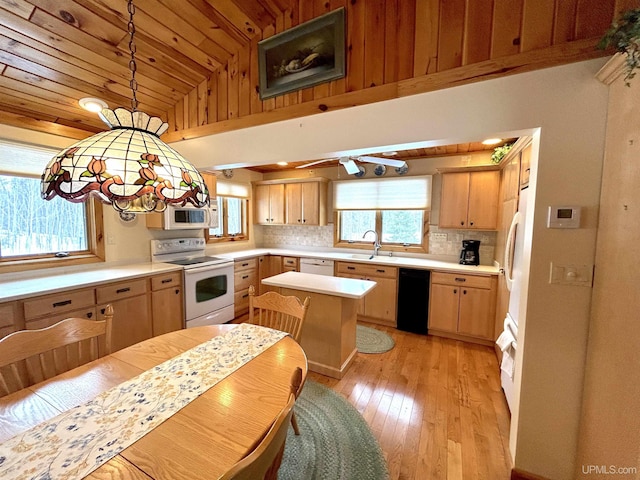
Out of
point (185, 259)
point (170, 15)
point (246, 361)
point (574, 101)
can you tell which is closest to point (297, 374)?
point (246, 361)

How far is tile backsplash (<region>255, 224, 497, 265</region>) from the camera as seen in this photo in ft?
11.1

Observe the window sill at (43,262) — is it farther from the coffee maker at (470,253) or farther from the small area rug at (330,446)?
the coffee maker at (470,253)

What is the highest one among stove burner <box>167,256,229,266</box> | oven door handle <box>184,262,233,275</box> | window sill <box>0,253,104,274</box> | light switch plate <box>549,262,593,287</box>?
light switch plate <box>549,262,593,287</box>

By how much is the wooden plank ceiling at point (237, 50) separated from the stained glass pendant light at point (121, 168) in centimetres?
135

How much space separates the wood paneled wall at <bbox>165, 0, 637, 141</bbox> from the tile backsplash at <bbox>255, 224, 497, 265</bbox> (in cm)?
239

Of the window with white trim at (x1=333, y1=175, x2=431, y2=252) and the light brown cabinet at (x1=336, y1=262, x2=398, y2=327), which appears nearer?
the light brown cabinet at (x1=336, y1=262, x2=398, y2=327)

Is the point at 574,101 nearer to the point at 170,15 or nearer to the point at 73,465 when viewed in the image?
the point at 73,465

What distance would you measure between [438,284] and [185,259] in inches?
128

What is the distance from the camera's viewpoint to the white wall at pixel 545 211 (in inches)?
52.4

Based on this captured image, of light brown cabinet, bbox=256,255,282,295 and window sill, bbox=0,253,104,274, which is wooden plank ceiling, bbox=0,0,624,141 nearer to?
window sill, bbox=0,253,104,274

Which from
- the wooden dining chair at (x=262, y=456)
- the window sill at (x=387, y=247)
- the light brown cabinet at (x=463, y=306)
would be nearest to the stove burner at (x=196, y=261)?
the window sill at (x=387, y=247)

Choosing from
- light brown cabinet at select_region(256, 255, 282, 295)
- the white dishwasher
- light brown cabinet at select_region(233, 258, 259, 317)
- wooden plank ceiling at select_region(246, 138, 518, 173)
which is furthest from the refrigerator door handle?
light brown cabinet at select_region(233, 258, 259, 317)

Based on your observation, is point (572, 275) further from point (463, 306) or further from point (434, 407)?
point (463, 306)

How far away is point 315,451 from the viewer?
1.62 m
